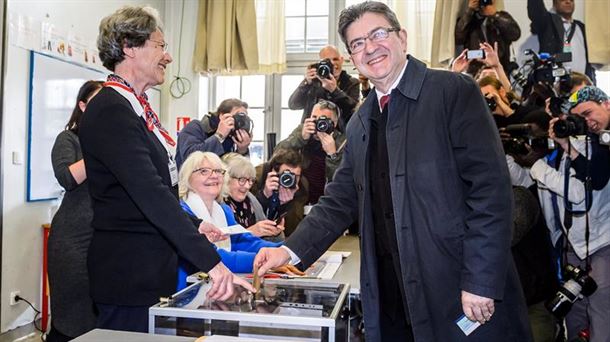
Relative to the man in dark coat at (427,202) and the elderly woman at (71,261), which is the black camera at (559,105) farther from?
the elderly woman at (71,261)

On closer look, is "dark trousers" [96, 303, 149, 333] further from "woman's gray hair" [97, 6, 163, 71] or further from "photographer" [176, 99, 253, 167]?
"photographer" [176, 99, 253, 167]

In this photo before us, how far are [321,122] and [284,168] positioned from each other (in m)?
0.35

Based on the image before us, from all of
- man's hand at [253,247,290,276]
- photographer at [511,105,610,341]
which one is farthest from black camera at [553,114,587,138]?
man's hand at [253,247,290,276]

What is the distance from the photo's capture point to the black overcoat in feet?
3.74

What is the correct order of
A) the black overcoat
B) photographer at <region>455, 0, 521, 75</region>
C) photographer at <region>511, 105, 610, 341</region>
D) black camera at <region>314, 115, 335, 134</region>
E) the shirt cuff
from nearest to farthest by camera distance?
the black overcoat, the shirt cuff, photographer at <region>511, 105, 610, 341</region>, black camera at <region>314, 115, 335, 134</region>, photographer at <region>455, 0, 521, 75</region>

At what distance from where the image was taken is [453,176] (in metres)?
1.20

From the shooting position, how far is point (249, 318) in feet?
4.02

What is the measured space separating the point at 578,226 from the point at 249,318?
1775 millimetres

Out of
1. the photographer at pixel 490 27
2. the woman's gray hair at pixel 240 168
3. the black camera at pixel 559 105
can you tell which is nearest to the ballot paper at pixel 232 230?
the woman's gray hair at pixel 240 168

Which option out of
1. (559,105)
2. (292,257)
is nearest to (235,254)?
(292,257)

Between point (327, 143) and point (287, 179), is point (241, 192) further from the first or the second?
point (327, 143)

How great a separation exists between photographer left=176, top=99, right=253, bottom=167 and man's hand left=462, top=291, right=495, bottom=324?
6.12 feet

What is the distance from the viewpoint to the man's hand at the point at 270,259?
144 cm

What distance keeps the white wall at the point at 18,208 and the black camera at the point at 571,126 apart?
2.94 meters
